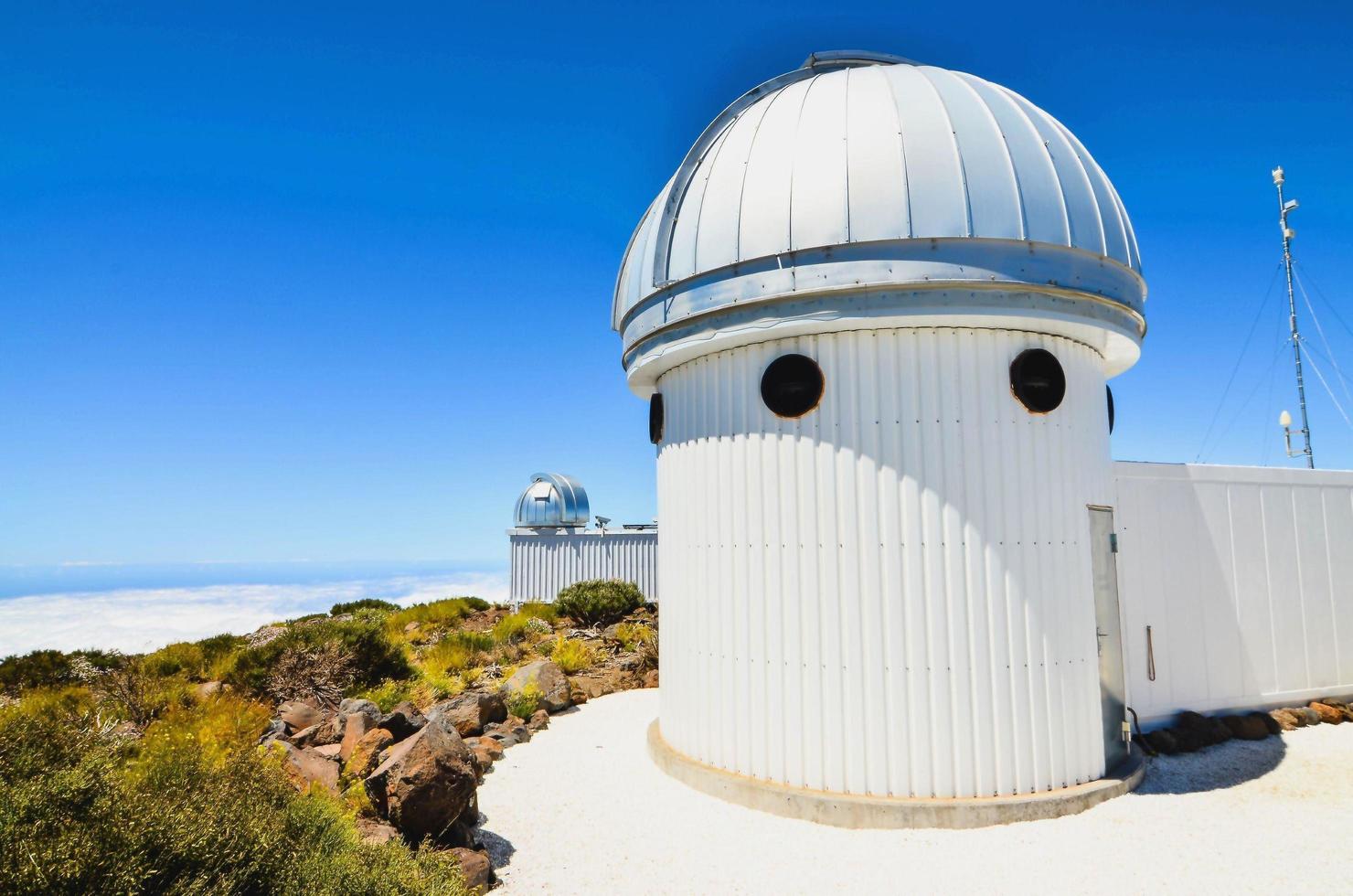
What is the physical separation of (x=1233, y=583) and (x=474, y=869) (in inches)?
315

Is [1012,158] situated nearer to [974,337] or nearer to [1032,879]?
[974,337]

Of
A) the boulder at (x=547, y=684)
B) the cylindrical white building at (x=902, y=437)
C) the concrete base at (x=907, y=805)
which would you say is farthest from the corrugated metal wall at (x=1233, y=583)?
the boulder at (x=547, y=684)

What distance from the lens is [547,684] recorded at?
861cm

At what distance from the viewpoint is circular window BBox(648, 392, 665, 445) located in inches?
277

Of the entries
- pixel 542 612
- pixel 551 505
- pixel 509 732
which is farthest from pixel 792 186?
pixel 551 505

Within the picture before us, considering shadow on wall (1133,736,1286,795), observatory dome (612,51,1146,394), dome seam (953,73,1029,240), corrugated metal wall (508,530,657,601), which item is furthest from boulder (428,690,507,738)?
corrugated metal wall (508,530,657,601)

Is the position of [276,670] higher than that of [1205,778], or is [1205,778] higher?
[276,670]

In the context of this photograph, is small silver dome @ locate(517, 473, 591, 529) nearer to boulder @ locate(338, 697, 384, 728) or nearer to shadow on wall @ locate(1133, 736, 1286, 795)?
boulder @ locate(338, 697, 384, 728)

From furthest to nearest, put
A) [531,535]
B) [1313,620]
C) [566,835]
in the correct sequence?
→ 1. [531,535]
2. [1313,620]
3. [566,835]

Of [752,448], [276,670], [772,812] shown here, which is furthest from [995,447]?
[276,670]

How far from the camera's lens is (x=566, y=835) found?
16.4ft

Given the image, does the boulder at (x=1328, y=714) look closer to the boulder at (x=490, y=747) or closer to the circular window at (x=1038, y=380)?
the circular window at (x=1038, y=380)

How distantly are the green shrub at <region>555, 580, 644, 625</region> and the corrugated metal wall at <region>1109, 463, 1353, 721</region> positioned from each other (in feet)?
34.4

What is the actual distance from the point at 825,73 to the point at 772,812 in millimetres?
6238
